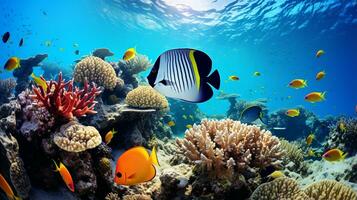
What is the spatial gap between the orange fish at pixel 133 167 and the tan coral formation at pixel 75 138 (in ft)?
6.05

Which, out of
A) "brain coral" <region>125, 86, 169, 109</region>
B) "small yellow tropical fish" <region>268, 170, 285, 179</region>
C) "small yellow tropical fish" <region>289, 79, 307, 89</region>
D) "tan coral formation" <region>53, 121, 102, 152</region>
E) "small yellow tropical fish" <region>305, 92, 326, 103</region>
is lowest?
"tan coral formation" <region>53, 121, 102, 152</region>

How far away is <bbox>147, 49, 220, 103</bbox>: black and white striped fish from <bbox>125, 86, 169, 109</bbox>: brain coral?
4.73 m

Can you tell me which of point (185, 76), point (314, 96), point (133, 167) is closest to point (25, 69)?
point (133, 167)

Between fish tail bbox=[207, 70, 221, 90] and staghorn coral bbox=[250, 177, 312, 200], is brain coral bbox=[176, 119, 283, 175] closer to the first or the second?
staghorn coral bbox=[250, 177, 312, 200]

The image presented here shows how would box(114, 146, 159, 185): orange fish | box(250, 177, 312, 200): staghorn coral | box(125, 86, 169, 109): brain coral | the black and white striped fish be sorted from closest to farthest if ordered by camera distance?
the black and white striped fish, box(114, 146, 159, 185): orange fish, box(250, 177, 312, 200): staghorn coral, box(125, 86, 169, 109): brain coral

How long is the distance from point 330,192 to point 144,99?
15.0ft

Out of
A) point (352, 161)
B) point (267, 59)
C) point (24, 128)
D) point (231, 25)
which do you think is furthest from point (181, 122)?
point (267, 59)

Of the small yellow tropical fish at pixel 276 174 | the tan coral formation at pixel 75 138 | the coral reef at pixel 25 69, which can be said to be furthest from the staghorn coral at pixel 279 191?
the coral reef at pixel 25 69

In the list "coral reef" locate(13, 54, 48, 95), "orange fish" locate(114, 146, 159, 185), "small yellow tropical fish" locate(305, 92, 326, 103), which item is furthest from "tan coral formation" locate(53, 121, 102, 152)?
"coral reef" locate(13, 54, 48, 95)

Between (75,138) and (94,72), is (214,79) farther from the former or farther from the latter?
(94,72)

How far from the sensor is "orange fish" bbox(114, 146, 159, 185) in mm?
2602

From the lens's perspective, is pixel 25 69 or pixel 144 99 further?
pixel 25 69

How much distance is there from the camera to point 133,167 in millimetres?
2650

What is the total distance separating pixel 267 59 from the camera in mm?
50875
